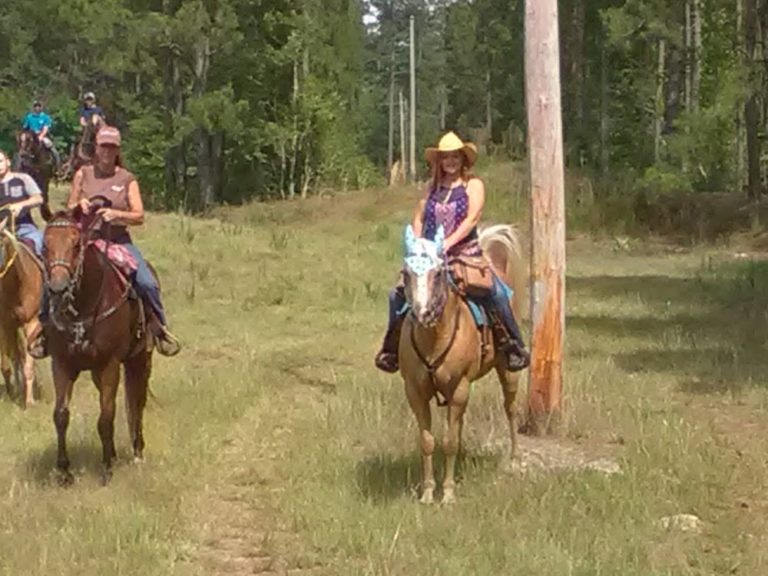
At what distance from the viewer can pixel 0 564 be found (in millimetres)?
7844

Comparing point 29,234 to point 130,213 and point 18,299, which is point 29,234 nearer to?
point 18,299

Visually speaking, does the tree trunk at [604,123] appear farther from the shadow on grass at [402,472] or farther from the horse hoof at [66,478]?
the horse hoof at [66,478]

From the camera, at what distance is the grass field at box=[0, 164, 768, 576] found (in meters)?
8.00

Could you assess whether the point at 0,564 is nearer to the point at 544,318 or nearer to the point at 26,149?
the point at 544,318

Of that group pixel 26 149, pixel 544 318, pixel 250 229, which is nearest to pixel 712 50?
pixel 250 229

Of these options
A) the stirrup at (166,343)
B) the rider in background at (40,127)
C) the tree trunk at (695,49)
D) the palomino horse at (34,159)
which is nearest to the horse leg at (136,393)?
the stirrup at (166,343)

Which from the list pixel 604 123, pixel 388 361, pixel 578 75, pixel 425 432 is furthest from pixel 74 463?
pixel 578 75

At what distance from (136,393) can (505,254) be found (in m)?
3.33

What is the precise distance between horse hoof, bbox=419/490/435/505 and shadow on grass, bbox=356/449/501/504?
0.11 m

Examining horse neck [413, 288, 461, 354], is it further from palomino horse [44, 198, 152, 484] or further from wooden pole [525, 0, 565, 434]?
palomino horse [44, 198, 152, 484]

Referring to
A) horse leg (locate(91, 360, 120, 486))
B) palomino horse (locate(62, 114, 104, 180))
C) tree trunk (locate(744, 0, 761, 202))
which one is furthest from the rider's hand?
tree trunk (locate(744, 0, 761, 202))

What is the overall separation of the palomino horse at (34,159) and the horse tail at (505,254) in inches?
592

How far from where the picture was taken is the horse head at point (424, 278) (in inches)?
334

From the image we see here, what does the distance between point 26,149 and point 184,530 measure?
57.4ft
